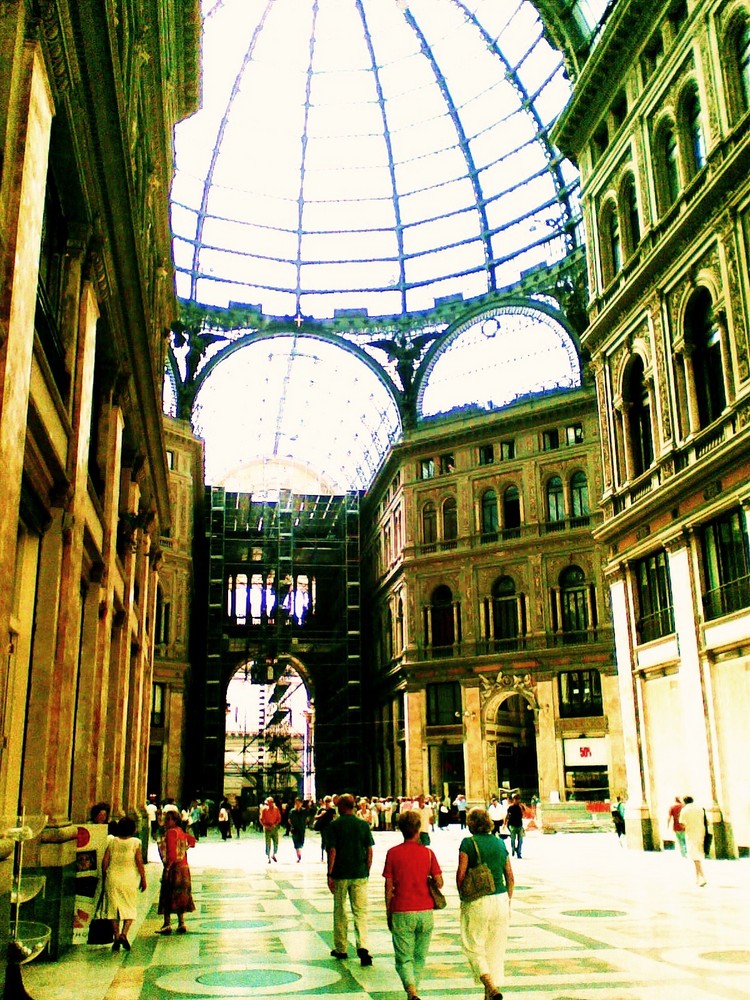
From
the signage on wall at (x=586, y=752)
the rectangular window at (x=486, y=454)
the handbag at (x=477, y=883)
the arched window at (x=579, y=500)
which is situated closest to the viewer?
the handbag at (x=477, y=883)

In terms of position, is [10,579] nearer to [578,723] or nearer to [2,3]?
[2,3]

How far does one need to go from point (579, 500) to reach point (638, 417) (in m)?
19.5

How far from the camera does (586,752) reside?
42.8m

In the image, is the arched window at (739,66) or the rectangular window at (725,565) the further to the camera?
the arched window at (739,66)

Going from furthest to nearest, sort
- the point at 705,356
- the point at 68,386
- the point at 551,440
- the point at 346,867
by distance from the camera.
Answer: the point at 551,440 → the point at 705,356 → the point at 68,386 → the point at 346,867

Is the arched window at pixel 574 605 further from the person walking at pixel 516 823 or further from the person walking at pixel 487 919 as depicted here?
the person walking at pixel 487 919

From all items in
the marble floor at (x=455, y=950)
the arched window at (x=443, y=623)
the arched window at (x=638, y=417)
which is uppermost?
the arched window at (x=638, y=417)

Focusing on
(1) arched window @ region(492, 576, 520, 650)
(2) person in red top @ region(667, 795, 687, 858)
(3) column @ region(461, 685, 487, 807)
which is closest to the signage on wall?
(3) column @ region(461, 685, 487, 807)

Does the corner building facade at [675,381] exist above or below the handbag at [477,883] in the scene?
above

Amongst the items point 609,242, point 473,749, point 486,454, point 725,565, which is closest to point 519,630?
point 473,749

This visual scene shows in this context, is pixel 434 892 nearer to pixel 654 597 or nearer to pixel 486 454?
pixel 654 597

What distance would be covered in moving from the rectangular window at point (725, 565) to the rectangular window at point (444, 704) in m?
26.5

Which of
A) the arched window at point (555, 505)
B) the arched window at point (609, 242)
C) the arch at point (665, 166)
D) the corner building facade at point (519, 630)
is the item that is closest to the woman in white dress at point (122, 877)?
the arch at point (665, 166)

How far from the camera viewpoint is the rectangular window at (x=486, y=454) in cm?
4916
